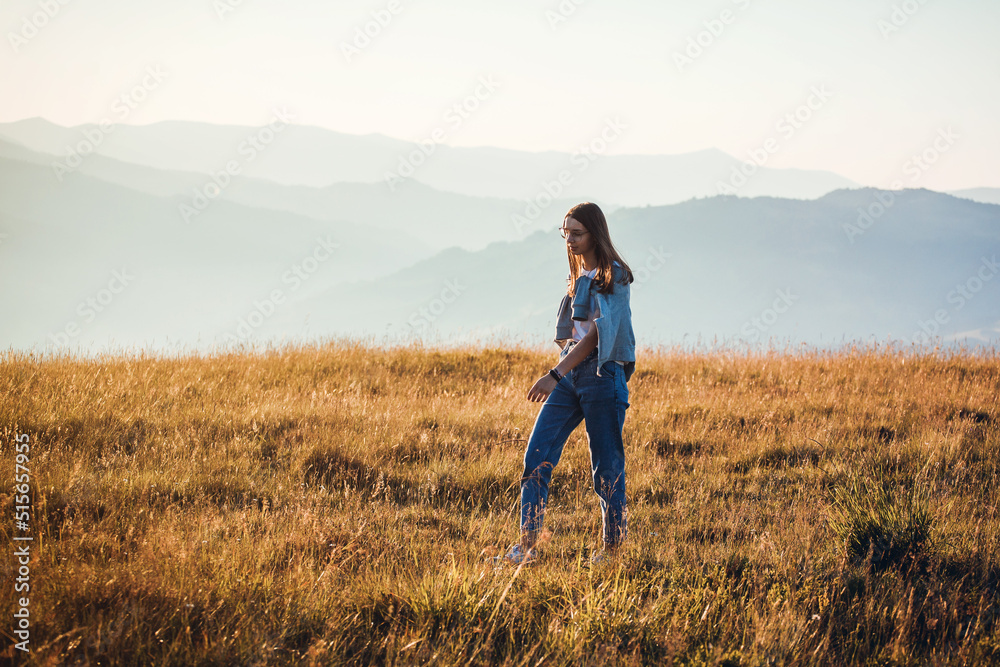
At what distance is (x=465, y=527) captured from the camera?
4570 mm

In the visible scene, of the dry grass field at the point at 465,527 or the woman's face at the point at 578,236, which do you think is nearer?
the dry grass field at the point at 465,527

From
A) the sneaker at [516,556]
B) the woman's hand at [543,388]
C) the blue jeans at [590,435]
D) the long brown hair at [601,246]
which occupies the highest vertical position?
the long brown hair at [601,246]

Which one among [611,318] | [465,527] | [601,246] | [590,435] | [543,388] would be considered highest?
[601,246]

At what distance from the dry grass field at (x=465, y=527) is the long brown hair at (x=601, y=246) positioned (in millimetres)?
1672

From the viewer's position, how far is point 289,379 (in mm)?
8961

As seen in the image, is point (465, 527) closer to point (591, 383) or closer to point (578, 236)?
point (591, 383)

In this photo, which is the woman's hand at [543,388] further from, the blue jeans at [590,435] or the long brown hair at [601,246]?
the long brown hair at [601,246]

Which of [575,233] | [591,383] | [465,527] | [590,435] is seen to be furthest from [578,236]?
[465,527]

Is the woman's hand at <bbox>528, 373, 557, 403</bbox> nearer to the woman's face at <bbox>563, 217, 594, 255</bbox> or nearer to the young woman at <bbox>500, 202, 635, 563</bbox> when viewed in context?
the young woman at <bbox>500, 202, 635, 563</bbox>

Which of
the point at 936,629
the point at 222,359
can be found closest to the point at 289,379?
the point at 222,359

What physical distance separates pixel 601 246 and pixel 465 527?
2.23 metres

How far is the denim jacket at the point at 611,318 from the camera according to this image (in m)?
3.77

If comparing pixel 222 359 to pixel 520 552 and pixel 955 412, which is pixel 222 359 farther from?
pixel 955 412

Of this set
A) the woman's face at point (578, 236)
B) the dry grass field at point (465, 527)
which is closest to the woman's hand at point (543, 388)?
the woman's face at point (578, 236)
